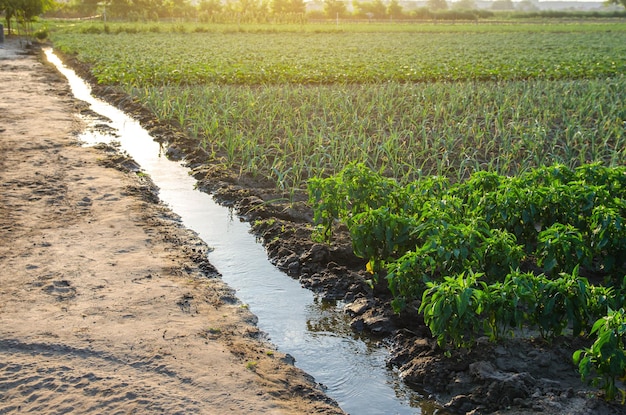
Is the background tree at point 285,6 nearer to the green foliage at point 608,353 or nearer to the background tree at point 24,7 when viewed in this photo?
the background tree at point 24,7

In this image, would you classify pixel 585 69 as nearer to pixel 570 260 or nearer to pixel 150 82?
pixel 150 82

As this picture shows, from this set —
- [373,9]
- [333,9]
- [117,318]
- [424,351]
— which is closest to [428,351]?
[424,351]

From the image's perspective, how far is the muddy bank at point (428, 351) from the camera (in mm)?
3832

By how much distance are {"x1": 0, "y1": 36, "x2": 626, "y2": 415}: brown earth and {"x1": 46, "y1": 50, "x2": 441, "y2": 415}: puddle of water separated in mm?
119

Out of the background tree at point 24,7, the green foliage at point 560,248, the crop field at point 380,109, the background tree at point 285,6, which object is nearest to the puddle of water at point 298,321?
the crop field at point 380,109

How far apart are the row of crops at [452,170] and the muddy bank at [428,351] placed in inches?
5.3

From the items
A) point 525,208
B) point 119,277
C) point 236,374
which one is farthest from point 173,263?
point 525,208

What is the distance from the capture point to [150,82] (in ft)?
54.5

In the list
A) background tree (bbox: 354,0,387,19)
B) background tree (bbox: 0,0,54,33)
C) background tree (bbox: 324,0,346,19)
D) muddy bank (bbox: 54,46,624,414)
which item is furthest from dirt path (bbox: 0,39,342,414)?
background tree (bbox: 354,0,387,19)

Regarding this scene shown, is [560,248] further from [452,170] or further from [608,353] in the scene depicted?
[452,170]

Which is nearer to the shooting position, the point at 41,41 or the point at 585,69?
the point at 585,69

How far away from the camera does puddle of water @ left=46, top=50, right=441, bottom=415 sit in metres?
4.09

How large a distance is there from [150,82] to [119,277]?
12055mm

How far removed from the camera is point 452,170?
8.82 m
